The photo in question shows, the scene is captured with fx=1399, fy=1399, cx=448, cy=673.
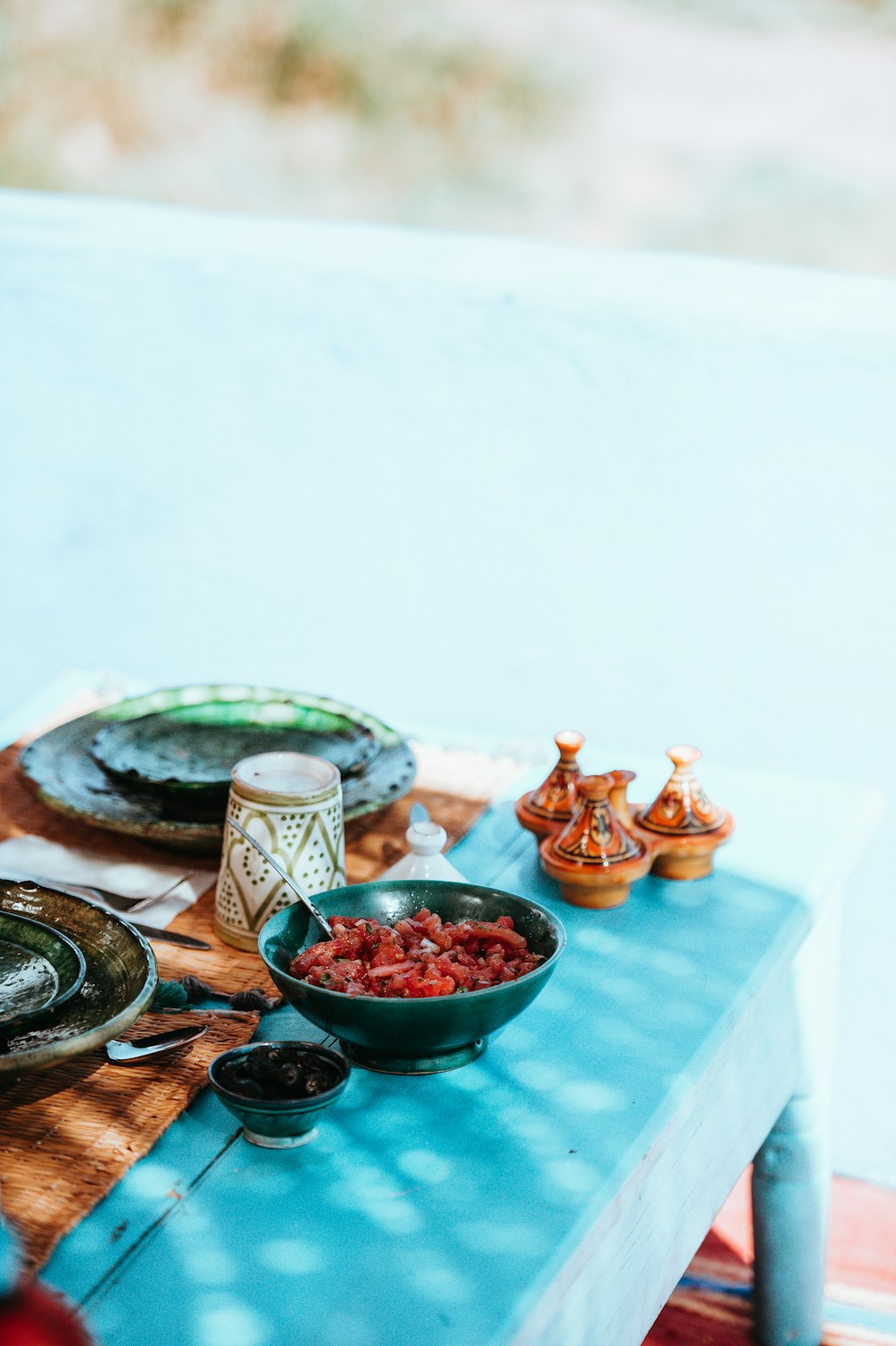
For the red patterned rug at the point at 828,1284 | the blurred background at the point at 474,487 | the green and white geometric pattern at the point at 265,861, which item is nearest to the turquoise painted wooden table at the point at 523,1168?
the green and white geometric pattern at the point at 265,861

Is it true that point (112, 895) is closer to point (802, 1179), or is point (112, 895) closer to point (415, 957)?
point (415, 957)

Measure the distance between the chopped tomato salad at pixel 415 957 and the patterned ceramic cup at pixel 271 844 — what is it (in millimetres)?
97

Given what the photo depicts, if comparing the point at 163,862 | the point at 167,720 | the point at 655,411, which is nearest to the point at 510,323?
the point at 655,411

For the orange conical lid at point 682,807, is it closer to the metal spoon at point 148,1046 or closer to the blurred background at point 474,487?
the blurred background at point 474,487

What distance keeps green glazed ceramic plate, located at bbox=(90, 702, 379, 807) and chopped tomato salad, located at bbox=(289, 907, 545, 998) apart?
297 millimetres

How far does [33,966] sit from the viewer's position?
0.99 metres

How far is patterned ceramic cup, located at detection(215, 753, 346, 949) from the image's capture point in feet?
3.63

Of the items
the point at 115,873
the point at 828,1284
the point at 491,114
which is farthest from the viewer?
the point at 491,114

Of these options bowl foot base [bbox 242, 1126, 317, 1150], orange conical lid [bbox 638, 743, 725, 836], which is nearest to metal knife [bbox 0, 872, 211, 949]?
bowl foot base [bbox 242, 1126, 317, 1150]

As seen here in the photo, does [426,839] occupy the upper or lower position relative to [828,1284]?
upper

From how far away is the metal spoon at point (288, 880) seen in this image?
1004mm

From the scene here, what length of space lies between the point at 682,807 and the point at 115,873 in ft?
1.66

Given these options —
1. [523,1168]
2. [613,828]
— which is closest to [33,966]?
[523,1168]

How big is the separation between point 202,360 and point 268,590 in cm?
39
